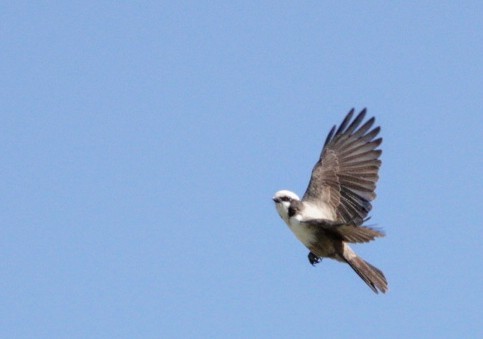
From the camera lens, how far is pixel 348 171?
48.9ft

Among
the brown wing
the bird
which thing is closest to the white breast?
the bird

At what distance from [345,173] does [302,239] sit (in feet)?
6.22

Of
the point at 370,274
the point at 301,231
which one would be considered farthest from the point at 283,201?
the point at 370,274

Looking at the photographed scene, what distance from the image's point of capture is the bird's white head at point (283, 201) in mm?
13359

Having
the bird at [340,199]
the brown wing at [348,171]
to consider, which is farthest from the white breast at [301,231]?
the brown wing at [348,171]

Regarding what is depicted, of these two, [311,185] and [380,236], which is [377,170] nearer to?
[311,185]

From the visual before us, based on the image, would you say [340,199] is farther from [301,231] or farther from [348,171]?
[301,231]

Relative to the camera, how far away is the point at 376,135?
15.0 meters

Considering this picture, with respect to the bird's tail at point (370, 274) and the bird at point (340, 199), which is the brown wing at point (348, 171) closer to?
the bird at point (340, 199)

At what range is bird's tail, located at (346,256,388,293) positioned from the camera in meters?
13.2

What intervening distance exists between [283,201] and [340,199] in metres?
1.51

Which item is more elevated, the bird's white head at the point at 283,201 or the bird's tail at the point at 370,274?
the bird's white head at the point at 283,201

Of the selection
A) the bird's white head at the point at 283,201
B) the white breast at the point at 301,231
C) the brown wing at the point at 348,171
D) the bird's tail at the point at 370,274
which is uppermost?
the brown wing at the point at 348,171

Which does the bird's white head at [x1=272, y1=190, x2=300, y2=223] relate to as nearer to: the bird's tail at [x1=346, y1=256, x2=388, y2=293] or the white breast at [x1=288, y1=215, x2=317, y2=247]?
the white breast at [x1=288, y1=215, x2=317, y2=247]
